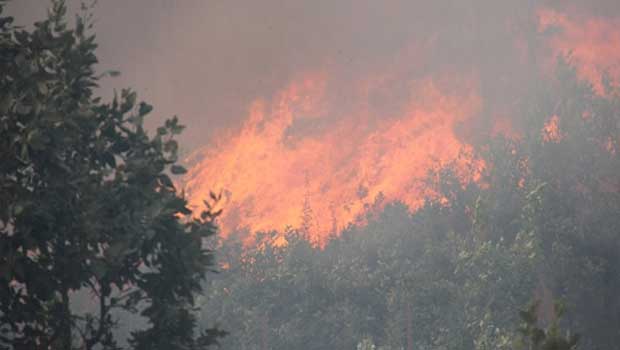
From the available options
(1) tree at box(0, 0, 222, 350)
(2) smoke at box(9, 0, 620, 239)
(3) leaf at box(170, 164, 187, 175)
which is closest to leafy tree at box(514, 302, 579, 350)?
(1) tree at box(0, 0, 222, 350)

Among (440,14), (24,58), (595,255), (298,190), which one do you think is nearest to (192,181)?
(298,190)

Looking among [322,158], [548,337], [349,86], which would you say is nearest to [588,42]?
[349,86]

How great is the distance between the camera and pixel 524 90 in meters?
46.2

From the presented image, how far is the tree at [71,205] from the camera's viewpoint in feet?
31.0

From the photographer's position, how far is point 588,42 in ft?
154

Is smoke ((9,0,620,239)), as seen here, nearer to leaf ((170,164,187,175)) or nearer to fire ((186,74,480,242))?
fire ((186,74,480,242))

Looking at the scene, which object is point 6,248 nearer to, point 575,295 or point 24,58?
point 24,58

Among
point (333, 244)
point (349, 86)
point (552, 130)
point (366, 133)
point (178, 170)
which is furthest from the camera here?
point (349, 86)

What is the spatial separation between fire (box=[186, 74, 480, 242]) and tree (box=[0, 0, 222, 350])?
30740mm

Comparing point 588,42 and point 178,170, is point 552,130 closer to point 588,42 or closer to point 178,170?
point 588,42

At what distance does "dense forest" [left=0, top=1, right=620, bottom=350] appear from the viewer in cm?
1004

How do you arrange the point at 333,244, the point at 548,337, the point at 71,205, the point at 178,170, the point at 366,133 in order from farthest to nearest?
the point at 366,133 < the point at 333,244 < the point at 548,337 < the point at 178,170 < the point at 71,205

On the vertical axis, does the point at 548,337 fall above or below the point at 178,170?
below

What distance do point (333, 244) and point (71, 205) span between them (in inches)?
1183
